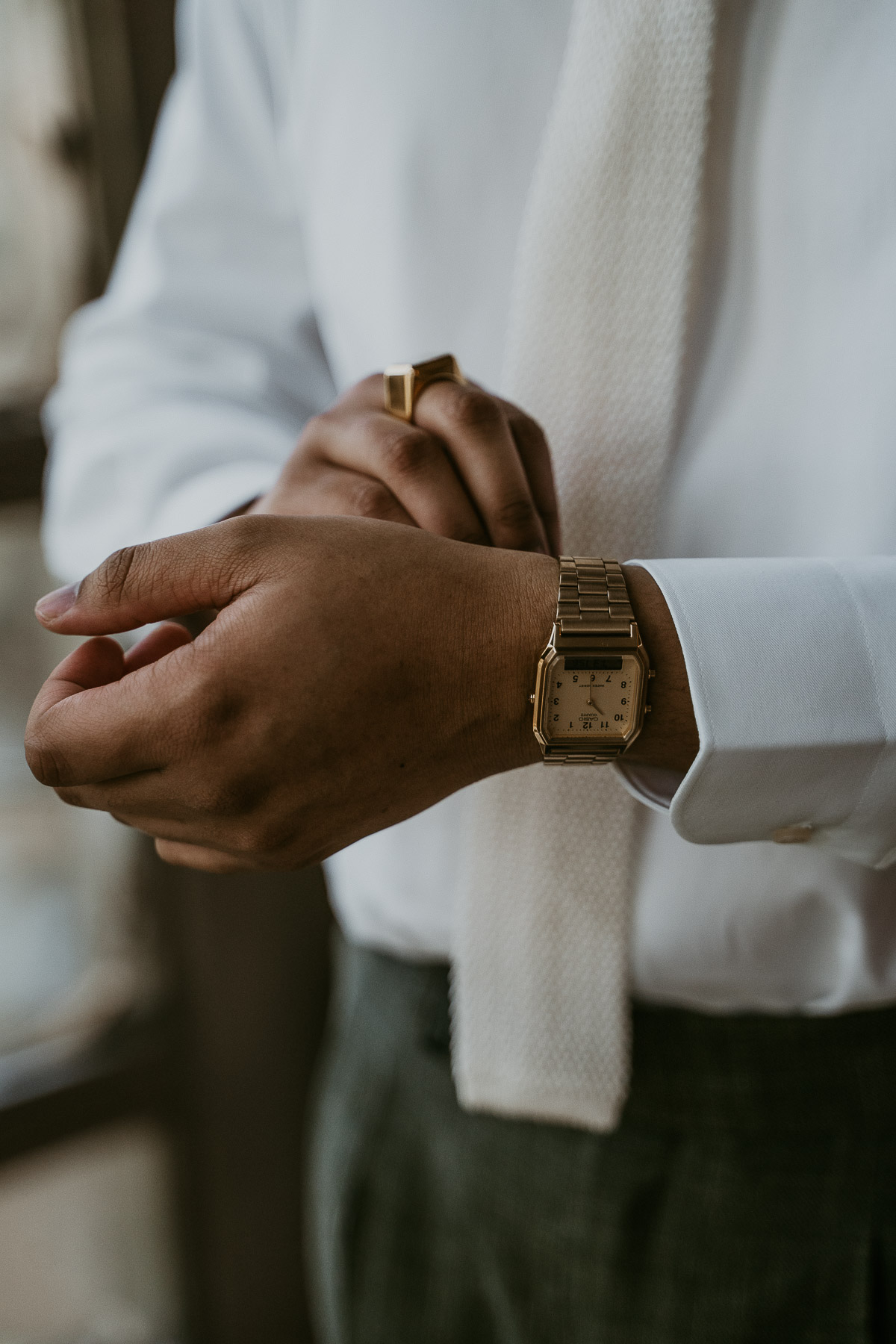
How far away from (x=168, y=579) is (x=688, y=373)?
0.34m

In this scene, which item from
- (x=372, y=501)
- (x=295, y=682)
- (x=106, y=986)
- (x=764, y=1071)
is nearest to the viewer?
(x=295, y=682)

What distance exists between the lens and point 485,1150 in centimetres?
71

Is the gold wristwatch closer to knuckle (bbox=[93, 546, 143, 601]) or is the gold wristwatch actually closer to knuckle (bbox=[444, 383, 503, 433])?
knuckle (bbox=[444, 383, 503, 433])

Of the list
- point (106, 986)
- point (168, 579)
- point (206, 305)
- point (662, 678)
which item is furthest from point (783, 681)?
point (106, 986)

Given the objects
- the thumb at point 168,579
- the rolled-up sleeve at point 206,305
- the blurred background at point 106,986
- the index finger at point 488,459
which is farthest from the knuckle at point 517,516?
the blurred background at point 106,986

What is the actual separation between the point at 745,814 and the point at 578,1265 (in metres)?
0.44

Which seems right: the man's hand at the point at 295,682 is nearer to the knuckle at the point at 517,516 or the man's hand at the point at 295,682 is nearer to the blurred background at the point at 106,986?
the knuckle at the point at 517,516

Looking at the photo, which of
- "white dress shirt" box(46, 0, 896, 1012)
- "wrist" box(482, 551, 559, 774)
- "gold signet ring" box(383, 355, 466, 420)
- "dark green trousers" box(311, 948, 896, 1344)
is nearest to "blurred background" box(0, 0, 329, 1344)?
"white dress shirt" box(46, 0, 896, 1012)

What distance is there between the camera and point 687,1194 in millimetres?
654

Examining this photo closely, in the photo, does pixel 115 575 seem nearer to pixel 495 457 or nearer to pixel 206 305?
pixel 495 457

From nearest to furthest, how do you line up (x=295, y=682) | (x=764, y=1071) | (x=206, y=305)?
(x=295, y=682) → (x=764, y=1071) → (x=206, y=305)

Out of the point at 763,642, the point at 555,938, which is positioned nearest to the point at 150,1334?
the point at 555,938

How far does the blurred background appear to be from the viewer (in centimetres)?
103

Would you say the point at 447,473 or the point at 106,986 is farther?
the point at 106,986
